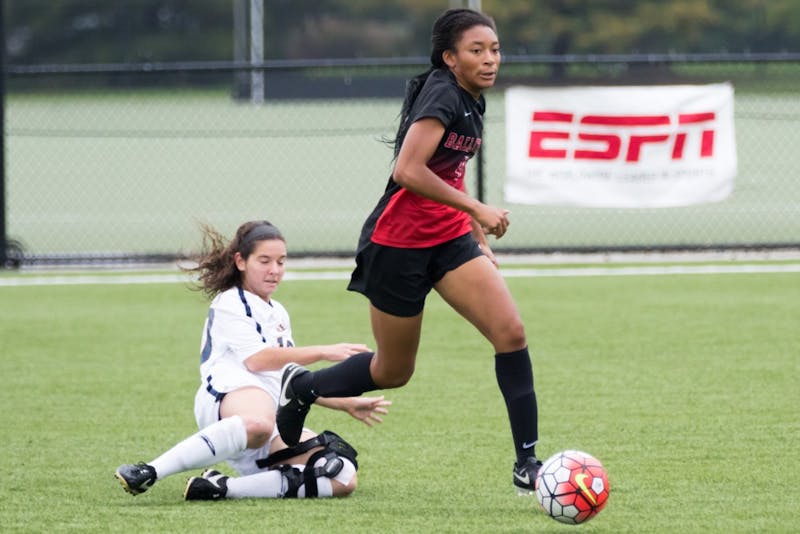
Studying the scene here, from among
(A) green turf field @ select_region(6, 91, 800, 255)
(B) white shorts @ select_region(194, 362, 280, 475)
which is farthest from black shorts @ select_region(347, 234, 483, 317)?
(A) green turf field @ select_region(6, 91, 800, 255)

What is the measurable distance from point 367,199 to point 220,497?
14.7m

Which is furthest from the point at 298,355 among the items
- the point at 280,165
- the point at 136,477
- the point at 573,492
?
the point at 280,165

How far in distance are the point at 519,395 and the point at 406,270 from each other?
592 millimetres

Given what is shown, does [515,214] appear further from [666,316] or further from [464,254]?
[464,254]

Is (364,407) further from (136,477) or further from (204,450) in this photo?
(136,477)

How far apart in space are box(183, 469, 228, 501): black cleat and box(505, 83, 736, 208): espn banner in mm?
7346

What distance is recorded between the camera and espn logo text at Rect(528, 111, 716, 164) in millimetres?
12344

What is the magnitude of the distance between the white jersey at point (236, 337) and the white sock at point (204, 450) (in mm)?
244

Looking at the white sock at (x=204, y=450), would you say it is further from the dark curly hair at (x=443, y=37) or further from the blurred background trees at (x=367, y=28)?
the blurred background trees at (x=367, y=28)

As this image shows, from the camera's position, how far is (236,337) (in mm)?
5488

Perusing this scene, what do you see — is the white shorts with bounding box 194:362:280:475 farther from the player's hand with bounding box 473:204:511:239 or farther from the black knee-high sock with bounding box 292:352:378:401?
the player's hand with bounding box 473:204:511:239

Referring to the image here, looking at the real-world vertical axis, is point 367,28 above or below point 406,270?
below

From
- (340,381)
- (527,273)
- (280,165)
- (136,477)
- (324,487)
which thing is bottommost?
(280,165)

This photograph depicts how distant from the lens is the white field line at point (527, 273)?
1207cm
